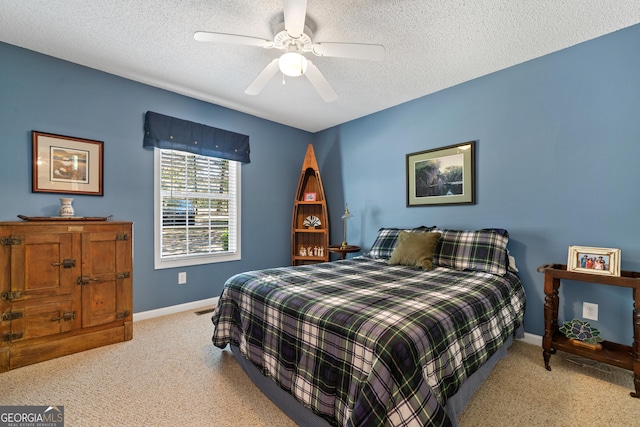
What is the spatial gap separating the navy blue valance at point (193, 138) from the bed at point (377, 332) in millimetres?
1924

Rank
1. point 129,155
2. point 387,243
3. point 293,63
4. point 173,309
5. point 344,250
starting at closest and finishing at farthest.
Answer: point 293,63
point 129,155
point 387,243
point 173,309
point 344,250

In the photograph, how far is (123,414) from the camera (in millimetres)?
1553

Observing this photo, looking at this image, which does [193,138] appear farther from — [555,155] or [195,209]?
[555,155]

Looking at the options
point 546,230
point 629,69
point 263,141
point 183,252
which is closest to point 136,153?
point 183,252

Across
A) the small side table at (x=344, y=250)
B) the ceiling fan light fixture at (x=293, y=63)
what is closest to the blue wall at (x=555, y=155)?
the small side table at (x=344, y=250)

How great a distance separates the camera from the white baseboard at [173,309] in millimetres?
2947

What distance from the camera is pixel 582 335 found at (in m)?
Result: 1.96

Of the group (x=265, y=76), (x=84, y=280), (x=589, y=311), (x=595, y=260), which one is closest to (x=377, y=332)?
(x=595, y=260)

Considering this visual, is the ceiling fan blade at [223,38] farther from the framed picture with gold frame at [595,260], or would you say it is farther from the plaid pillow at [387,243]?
the framed picture with gold frame at [595,260]

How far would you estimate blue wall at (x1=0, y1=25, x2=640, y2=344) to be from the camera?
2.10 meters

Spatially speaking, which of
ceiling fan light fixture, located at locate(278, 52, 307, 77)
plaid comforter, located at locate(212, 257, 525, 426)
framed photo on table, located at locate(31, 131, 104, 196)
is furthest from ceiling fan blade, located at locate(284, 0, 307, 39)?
framed photo on table, located at locate(31, 131, 104, 196)

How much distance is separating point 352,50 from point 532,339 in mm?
2828

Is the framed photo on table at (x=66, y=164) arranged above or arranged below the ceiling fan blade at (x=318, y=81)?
below

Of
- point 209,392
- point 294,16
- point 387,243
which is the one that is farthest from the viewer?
point 387,243
